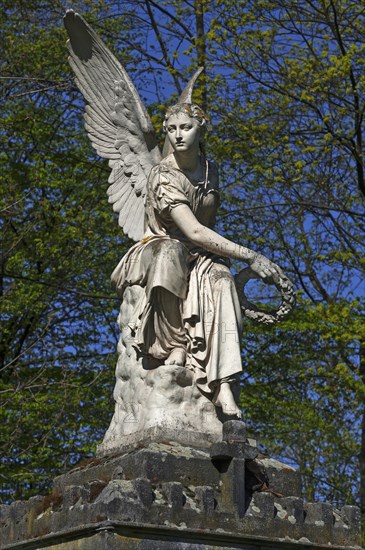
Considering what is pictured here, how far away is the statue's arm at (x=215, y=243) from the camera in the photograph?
823 centimetres

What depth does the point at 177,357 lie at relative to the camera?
8.17m

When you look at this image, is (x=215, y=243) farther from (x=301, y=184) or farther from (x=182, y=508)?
(x=301, y=184)

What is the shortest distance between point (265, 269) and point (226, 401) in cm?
96

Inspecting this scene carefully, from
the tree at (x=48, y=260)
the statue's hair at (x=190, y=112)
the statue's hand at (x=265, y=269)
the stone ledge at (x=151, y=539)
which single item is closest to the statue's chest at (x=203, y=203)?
the statue's hair at (x=190, y=112)

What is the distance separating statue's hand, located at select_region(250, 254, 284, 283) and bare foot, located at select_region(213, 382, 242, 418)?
797mm

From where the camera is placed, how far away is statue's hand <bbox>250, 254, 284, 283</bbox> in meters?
8.21

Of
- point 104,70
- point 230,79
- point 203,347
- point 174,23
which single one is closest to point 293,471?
point 203,347

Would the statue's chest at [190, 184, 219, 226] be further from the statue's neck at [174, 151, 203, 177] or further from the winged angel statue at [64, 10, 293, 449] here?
the statue's neck at [174, 151, 203, 177]

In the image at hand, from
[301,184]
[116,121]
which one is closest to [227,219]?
[301,184]

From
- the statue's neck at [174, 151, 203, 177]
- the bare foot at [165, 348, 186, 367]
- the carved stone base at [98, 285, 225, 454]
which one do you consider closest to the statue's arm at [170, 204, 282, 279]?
the statue's neck at [174, 151, 203, 177]

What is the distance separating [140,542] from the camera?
6887 millimetres

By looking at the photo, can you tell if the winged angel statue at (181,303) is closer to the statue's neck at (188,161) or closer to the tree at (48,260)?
the statue's neck at (188,161)

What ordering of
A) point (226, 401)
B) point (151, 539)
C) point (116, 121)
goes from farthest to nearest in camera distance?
1. point (116, 121)
2. point (226, 401)
3. point (151, 539)

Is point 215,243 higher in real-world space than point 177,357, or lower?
higher
